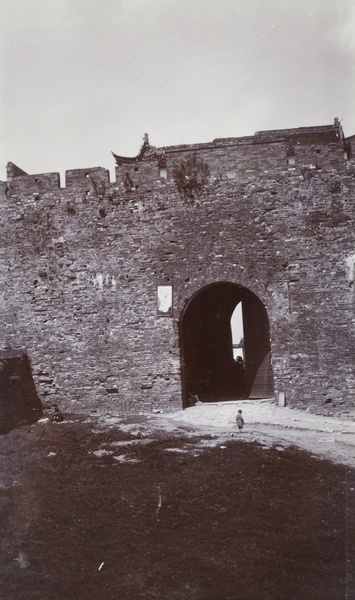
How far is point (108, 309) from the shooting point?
1027 centimetres

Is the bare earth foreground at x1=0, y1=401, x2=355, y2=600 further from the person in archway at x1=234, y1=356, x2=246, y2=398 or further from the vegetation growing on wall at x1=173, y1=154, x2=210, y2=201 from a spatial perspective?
the vegetation growing on wall at x1=173, y1=154, x2=210, y2=201

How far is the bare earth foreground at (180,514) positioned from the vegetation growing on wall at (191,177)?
535cm

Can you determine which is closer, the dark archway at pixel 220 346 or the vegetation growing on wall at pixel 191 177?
the vegetation growing on wall at pixel 191 177

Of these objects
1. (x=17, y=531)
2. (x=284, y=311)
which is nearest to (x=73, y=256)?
(x=284, y=311)

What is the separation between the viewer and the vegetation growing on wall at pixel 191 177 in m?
10.1

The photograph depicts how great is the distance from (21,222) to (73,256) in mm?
1693

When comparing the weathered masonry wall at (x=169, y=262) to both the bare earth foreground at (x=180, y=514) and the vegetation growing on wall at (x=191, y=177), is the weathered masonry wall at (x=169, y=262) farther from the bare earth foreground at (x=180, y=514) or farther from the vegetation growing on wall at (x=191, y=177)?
the bare earth foreground at (x=180, y=514)

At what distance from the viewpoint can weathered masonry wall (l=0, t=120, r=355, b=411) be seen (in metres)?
9.45

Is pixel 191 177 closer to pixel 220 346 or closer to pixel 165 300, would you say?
pixel 165 300

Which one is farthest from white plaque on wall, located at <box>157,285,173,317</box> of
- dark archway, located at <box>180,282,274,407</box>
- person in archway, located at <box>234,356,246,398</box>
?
person in archway, located at <box>234,356,246,398</box>

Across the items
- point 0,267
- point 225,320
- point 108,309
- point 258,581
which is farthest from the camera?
point 225,320

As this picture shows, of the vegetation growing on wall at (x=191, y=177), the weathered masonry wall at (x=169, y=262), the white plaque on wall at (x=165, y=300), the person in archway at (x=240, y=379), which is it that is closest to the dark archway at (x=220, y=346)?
the person in archway at (x=240, y=379)

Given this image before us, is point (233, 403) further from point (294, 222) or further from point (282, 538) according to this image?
point (282, 538)

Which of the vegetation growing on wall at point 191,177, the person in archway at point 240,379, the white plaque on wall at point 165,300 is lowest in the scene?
the person in archway at point 240,379
